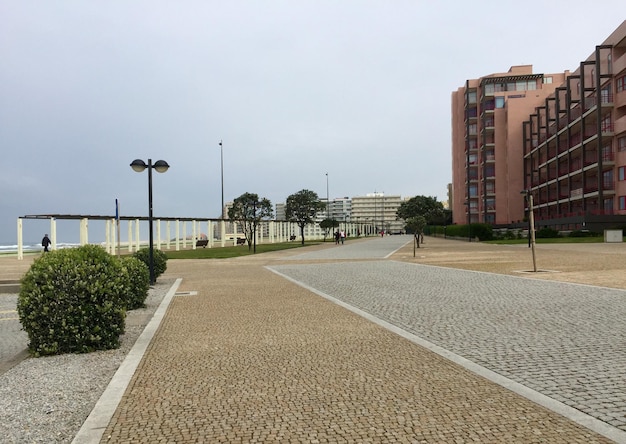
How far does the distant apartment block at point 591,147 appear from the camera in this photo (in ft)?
154

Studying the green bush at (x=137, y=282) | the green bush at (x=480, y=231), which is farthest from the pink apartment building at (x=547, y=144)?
the green bush at (x=137, y=282)

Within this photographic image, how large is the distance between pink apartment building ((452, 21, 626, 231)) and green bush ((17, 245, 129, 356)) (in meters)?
50.6

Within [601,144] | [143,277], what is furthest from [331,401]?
[601,144]

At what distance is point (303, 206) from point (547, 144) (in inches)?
1329

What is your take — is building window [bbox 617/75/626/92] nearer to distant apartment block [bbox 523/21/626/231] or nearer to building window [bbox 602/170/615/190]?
distant apartment block [bbox 523/21/626/231]

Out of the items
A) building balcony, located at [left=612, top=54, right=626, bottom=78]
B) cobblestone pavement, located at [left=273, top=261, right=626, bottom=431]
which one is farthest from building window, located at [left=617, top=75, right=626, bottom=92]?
cobblestone pavement, located at [left=273, top=261, right=626, bottom=431]

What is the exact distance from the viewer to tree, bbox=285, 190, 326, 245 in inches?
2450

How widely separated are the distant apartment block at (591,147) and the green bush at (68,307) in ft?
166

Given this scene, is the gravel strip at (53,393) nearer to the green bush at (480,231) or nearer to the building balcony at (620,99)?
the building balcony at (620,99)

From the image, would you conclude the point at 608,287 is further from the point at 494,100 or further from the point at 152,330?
the point at 494,100

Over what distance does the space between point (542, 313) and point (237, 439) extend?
6819mm

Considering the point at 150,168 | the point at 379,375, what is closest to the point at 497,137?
the point at 150,168

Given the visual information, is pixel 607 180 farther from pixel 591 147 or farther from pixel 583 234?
pixel 583 234

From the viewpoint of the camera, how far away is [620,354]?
221 inches
